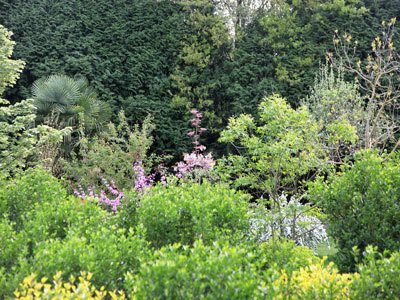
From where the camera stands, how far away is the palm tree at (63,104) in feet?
23.3

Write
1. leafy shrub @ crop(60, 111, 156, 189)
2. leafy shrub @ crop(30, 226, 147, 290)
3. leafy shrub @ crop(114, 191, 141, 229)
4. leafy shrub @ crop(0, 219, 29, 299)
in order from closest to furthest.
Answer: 1. leafy shrub @ crop(30, 226, 147, 290)
2. leafy shrub @ crop(0, 219, 29, 299)
3. leafy shrub @ crop(114, 191, 141, 229)
4. leafy shrub @ crop(60, 111, 156, 189)

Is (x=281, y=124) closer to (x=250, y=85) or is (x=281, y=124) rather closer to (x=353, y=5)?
(x=250, y=85)

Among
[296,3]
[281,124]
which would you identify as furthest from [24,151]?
[296,3]

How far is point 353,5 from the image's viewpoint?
9.58 meters

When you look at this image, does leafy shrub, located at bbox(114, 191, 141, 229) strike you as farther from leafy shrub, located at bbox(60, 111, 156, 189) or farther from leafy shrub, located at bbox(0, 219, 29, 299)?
leafy shrub, located at bbox(60, 111, 156, 189)

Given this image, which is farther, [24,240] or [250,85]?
[250,85]

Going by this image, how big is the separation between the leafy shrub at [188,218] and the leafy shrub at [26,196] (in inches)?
34.7

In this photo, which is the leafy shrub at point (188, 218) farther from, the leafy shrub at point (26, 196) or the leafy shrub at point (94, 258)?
the leafy shrub at point (26, 196)

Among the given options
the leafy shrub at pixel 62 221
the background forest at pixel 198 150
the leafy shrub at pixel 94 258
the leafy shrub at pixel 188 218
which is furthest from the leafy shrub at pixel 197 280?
the leafy shrub at pixel 62 221

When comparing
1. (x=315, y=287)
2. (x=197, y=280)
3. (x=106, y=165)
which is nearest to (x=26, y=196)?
(x=197, y=280)

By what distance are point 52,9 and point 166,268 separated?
9.90 metres

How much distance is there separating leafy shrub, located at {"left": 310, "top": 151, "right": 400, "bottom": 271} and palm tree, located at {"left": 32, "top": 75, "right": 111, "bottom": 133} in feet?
18.3

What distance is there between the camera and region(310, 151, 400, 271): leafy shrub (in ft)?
7.57

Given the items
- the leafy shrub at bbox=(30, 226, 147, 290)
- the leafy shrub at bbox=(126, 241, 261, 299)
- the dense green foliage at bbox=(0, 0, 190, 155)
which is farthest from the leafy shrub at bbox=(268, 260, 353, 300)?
the dense green foliage at bbox=(0, 0, 190, 155)
